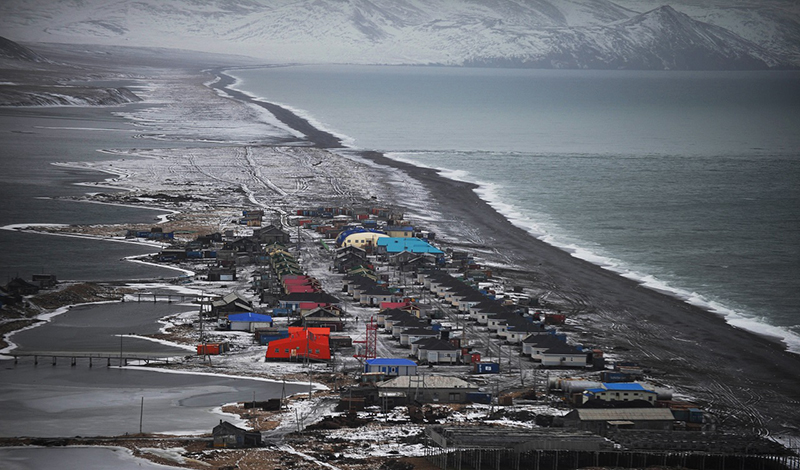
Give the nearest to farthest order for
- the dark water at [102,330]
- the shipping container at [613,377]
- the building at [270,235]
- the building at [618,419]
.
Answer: the building at [618,419]
the shipping container at [613,377]
the dark water at [102,330]
the building at [270,235]

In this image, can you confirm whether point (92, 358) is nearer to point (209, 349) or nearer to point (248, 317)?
point (209, 349)

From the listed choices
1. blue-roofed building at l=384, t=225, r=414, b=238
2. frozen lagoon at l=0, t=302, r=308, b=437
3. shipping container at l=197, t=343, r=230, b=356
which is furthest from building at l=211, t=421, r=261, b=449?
blue-roofed building at l=384, t=225, r=414, b=238

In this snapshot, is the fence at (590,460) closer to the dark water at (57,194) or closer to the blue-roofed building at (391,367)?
the blue-roofed building at (391,367)

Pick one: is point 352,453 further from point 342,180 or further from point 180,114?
point 180,114

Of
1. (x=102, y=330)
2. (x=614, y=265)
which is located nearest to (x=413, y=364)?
(x=102, y=330)

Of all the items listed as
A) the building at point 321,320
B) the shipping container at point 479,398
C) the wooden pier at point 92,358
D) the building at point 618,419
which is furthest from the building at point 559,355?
the wooden pier at point 92,358

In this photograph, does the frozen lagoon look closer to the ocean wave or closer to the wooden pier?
the wooden pier
